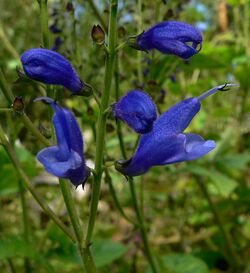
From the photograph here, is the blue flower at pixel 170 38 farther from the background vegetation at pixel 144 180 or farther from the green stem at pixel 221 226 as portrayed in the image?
the green stem at pixel 221 226

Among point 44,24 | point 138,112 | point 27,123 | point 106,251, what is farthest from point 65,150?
point 106,251

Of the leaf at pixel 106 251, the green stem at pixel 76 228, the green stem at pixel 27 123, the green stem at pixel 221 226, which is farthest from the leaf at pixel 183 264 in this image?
the green stem at pixel 27 123

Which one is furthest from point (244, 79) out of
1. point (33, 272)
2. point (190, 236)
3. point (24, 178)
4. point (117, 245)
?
point (24, 178)

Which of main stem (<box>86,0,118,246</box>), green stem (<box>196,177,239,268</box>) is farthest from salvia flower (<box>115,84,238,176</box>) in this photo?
green stem (<box>196,177,239,268</box>)

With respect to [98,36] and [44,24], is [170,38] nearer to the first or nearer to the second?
[98,36]

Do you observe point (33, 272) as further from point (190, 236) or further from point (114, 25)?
point (114, 25)

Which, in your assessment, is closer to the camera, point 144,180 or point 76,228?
point 76,228

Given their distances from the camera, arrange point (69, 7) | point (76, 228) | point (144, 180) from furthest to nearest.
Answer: point (144, 180) → point (69, 7) → point (76, 228)
